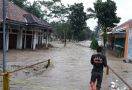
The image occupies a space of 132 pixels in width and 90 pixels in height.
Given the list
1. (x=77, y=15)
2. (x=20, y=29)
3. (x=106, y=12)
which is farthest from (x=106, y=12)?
(x=77, y=15)

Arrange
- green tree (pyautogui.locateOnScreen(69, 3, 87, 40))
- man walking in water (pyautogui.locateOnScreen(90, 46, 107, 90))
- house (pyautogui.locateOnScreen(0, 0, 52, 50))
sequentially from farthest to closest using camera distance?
green tree (pyautogui.locateOnScreen(69, 3, 87, 40))
house (pyautogui.locateOnScreen(0, 0, 52, 50))
man walking in water (pyautogui.locateOnScreen(90, 46, 107, 90))

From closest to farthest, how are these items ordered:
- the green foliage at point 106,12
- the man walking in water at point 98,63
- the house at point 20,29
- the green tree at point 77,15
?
the man walking in water at point 98,63, the house at point 20,29, the green foliage at point 106,12, the green tree at point 77,15

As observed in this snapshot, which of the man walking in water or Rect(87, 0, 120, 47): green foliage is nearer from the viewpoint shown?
the man walking in water

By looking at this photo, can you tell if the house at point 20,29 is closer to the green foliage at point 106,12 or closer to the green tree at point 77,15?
the green foliage at point 106,12

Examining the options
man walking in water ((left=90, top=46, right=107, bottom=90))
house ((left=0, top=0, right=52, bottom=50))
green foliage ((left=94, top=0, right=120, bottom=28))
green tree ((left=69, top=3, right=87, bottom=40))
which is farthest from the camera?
green tree ((left=69, top=3, right=87, bottom=40))

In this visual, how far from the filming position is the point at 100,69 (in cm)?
1055

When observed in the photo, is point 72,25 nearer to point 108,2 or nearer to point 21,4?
point 21,4

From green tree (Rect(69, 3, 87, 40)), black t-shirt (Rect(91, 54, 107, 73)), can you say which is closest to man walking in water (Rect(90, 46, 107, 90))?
black t-shirt (Rect(91, 54, 107, 73))

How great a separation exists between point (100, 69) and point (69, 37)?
7775 centimetres

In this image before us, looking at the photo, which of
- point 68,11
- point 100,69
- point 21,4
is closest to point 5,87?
point 100,69

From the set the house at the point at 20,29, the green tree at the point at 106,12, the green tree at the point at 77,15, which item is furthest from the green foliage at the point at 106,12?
the green tree at the point at 77,15

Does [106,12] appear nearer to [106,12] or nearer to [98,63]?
[106,12]

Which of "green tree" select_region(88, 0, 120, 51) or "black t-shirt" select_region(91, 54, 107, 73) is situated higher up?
"green tree" select_region(88, 0, 120, 51)

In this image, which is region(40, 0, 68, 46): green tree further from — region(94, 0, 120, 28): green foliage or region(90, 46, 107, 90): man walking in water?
region(90, 46, 107, 90): man walking in water
